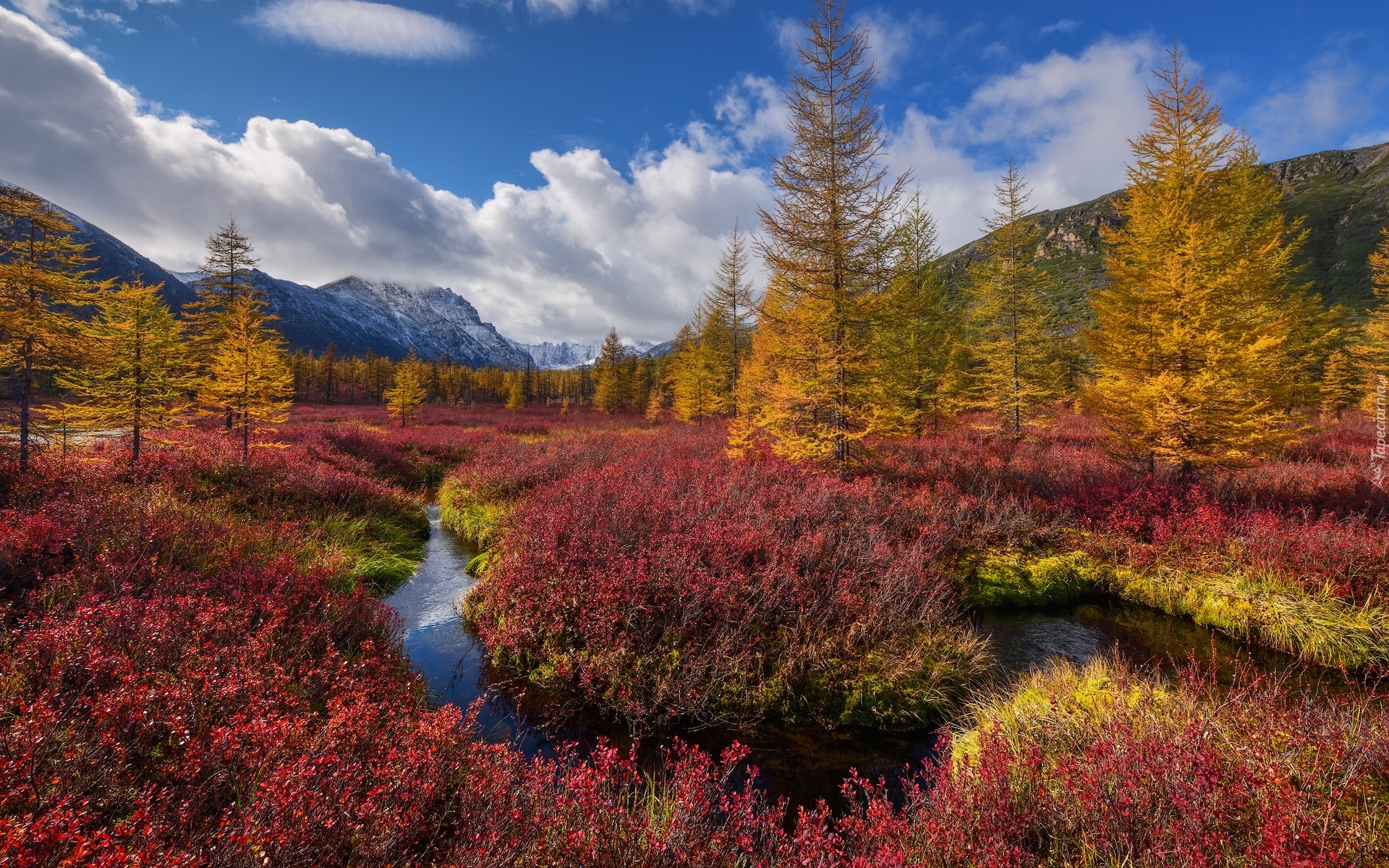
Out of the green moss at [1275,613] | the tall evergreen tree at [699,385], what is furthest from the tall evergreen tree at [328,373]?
the green moss at [1275,613]

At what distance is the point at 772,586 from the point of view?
7.28 m

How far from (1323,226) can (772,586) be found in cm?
19755

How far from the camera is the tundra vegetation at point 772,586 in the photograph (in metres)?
3.01

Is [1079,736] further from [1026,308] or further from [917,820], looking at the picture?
[1026,308]

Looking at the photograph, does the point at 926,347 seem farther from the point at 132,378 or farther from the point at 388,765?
the point at 132,378

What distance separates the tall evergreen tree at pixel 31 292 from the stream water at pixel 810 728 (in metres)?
8.39

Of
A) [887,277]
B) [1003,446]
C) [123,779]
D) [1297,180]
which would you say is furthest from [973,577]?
[1297,180]

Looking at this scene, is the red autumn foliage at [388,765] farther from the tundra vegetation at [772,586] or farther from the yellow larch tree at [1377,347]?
the yellow larch tree at [1377,347]

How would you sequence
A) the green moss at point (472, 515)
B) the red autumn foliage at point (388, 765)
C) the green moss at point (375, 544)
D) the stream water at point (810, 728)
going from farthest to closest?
the green moss at point (472, 515) < the green moss at point (375, 544) < the stream water at point (810, 728) < the red autumn foliage at point (388, 765)

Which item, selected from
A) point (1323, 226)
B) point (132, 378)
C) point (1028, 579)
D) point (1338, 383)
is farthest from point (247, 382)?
point (1323, 226)

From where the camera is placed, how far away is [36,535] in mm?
5875

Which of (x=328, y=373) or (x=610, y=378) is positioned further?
(x=328, y=373)

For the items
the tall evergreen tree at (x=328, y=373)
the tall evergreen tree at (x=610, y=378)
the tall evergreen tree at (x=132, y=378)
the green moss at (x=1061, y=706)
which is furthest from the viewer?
the tall evergreen tree at (x=328, y=373)

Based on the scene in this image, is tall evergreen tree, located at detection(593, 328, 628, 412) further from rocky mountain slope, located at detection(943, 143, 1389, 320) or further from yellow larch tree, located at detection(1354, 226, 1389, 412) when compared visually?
rocky mountain slope, located at detection(943, 143, 1389, 320)
